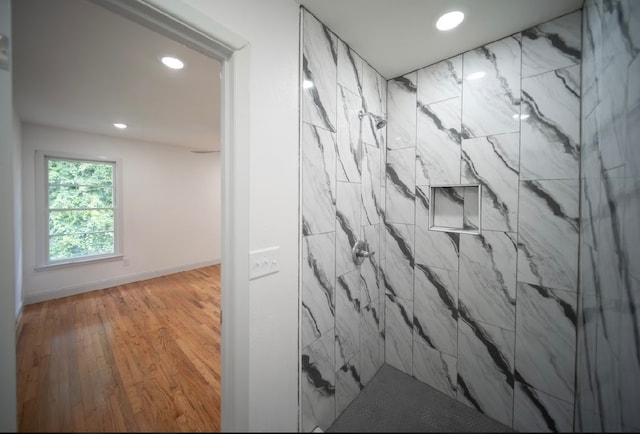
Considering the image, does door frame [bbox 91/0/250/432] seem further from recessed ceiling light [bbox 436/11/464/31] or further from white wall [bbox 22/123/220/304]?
white wall [bbox 22/123/220/304]

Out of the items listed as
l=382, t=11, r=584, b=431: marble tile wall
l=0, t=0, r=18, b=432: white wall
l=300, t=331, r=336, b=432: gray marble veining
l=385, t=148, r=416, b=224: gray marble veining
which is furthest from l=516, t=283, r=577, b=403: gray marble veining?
l=0, t=0, r=18, b=432: white wall

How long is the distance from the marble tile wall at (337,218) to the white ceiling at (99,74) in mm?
973

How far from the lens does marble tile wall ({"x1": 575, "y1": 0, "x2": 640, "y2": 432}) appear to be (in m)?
0.64

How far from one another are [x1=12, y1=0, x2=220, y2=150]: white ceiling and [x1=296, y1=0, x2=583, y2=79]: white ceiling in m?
1.00

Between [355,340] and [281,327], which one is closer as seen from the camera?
[281,327]

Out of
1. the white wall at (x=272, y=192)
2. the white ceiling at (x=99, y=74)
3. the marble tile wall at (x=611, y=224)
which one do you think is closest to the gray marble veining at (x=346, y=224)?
the white wall at (x=272, y=192)

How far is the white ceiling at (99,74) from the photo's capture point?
1.22 m

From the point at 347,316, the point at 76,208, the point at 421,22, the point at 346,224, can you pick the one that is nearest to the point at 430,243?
the point at 346,224

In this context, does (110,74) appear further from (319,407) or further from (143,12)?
(319,407)

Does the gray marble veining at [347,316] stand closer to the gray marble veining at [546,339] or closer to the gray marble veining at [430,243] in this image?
the gray marble veining at [430,243]

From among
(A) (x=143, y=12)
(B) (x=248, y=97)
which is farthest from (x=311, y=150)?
(A) (x=143, y=12)

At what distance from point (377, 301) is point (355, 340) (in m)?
0.37

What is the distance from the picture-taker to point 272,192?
1032 millimetres

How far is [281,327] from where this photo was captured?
1.08 m
